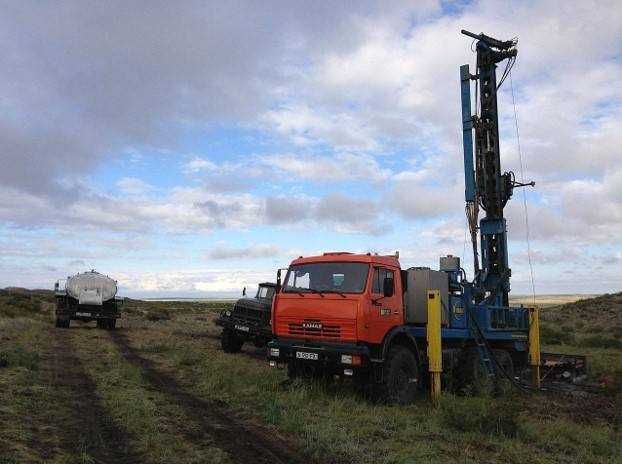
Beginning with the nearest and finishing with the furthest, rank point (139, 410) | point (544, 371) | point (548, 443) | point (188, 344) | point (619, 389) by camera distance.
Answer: point (548, 443), point (139, 410), point (619, 389), point (544, 371), point (188, 344)

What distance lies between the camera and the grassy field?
679cm

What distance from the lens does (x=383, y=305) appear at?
34.7 ft

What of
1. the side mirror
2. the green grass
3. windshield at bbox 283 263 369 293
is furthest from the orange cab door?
the green grass

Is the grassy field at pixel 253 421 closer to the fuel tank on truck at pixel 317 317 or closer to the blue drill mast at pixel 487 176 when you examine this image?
the fuel tank on truck at pixel 317 317

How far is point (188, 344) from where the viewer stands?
19516 mm

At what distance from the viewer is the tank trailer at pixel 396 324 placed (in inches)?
400

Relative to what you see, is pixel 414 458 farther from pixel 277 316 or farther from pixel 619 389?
pixel 619 389

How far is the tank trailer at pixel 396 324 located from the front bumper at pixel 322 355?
0.02 m

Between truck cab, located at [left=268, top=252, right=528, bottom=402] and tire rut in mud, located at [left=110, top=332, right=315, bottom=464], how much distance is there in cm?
201

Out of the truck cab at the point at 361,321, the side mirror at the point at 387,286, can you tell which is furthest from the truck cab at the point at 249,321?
the side mirror at the point at 387,286

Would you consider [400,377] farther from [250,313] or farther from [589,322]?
[589,322]

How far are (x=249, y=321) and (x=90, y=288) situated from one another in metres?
13.7

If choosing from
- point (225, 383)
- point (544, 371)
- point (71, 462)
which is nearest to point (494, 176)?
point (544, 371)

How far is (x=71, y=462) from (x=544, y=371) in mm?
13894
